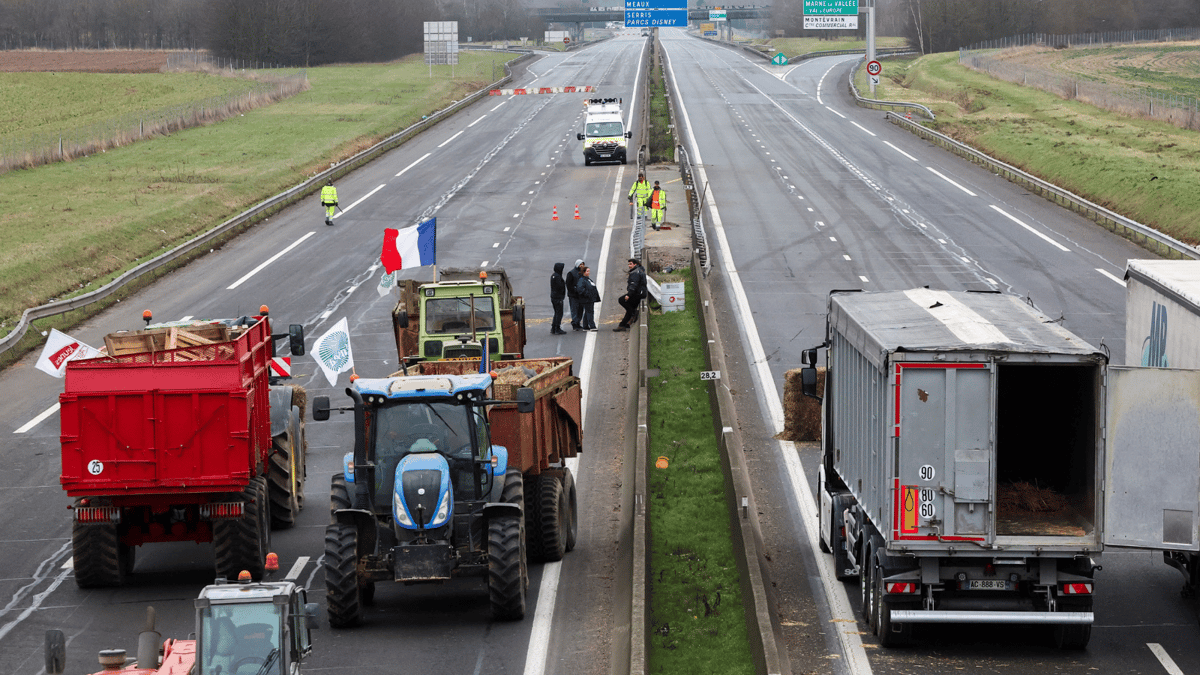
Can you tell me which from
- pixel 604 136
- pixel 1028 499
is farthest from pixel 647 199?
pixel 1028 499

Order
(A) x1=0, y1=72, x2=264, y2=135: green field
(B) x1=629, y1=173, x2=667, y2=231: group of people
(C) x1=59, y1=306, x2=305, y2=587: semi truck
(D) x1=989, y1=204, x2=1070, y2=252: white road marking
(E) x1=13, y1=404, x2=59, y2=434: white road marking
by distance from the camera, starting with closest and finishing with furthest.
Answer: (C) x1=59, y1=306, x2=305, y2=587: semi truck < (E) x1=13, y1=404, x2=59, y2=434: white road marking < (B) x1=629, y1=173, x2=667, y2=231: group of people < (D) x1=989, y1=204, x2=1070, y2=252: white road marking < (A) x1=0, y1=72, x2=264, y2=135: green field

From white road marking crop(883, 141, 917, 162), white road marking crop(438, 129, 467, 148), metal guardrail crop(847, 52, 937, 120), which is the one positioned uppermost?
metal guardrail crop(847, 52, 937, 120)

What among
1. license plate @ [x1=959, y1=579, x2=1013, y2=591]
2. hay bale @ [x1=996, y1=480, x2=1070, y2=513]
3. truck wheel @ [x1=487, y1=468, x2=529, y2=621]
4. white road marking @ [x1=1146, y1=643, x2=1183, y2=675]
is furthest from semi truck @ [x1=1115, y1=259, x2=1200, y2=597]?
truck wheel @ [x1=487, y1=468, x2=529, y2=621]

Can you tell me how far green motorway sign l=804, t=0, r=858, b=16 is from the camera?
83.9m

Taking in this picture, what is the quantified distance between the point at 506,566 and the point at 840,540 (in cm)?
408

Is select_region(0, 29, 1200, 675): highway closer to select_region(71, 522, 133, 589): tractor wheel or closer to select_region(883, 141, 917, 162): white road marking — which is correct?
select_region(883, 141, 917, 162): white road marking

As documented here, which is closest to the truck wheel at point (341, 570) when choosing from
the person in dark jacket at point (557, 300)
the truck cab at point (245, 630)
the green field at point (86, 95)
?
the truck cab at point (245, 630)

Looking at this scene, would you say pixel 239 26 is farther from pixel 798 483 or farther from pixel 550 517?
pixel 550 517

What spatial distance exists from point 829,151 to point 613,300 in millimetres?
29942

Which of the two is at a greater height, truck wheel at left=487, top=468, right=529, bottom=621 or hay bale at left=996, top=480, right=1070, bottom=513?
hay bale at left=996, top=480, right=1070, bottom=513

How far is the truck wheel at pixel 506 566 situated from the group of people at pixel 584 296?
1689 cm

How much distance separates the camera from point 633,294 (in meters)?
31.1

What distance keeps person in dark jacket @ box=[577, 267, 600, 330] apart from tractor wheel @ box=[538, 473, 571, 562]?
1446 centimetres

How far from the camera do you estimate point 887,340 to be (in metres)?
13.1
